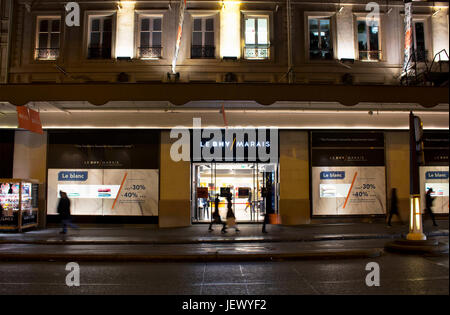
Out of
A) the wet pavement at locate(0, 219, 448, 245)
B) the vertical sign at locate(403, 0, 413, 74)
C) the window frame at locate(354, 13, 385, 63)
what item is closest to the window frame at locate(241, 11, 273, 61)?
the window frame at locate(354, 13, 385, 63)

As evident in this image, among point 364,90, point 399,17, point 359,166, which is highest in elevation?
point 399,17

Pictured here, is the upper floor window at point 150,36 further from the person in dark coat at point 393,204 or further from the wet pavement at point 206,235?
the person in dark coat at point 393,204

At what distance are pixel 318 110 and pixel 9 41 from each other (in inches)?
594

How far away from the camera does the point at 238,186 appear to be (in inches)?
726

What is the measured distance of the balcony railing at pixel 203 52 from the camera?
57.9 feet

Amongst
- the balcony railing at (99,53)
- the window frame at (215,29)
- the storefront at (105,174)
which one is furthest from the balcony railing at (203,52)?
the storefront at (105,174)

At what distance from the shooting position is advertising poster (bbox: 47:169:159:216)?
17.0 meters

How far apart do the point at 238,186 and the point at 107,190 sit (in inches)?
249

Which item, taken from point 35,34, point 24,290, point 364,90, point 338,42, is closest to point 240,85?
point 364,90

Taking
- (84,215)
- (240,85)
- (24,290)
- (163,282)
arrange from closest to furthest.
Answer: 1. (24,290)
2. (163,282)
3. (240,85)
4. (84,215)

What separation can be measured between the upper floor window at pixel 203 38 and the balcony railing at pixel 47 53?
6.68 metres

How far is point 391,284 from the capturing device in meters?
6.45

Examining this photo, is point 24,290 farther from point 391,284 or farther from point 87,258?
point 391,284

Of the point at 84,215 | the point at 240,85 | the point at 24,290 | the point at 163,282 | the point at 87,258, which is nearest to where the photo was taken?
the point at 24,290
